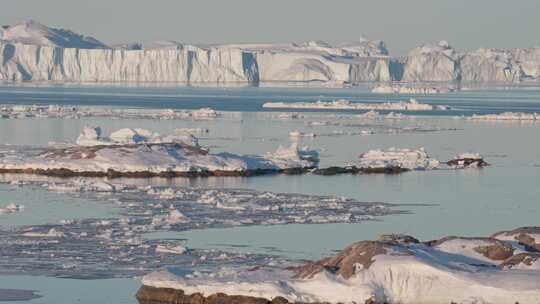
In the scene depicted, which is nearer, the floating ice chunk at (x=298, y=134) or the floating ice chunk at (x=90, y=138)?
the floating ice chunk at (x=90, y=138)

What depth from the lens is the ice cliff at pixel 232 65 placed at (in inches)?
4683

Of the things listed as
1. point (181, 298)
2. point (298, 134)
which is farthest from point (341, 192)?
point (298, 134)

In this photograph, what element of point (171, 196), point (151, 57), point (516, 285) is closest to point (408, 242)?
point (516, 285)

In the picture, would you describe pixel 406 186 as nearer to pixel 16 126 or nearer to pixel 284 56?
pixel 16 126

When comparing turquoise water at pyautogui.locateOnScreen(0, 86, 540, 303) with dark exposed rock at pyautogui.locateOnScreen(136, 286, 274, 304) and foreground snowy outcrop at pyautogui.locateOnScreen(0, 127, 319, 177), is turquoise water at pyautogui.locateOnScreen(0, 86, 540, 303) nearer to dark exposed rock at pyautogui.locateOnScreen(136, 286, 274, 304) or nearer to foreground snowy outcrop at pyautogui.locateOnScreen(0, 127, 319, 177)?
dark exposed rock at pyautogui.locateOnScreen(136, 286, 274, 304)

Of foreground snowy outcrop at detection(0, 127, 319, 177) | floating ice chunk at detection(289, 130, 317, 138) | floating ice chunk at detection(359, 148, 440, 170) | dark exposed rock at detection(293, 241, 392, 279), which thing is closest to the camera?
dark exposed rock at detection(293, 241, 392, 279)

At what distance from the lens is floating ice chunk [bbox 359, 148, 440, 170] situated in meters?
27.3

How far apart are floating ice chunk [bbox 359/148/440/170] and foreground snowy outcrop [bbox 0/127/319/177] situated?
1364 mm

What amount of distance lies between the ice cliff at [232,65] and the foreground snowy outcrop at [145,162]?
89712mm

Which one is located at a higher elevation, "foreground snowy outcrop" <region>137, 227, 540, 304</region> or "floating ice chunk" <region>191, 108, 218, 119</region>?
"foreground snowy outcrop" <region>137, 227, 540, 304</region>

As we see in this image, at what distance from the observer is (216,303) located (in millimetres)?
11844

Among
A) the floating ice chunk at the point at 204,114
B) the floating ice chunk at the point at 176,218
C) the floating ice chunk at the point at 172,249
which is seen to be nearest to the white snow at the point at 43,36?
the floating ice chunk at the point at 204,114

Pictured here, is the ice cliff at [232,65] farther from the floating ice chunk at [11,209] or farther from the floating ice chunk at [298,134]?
the floating ice chunk at [11,209]

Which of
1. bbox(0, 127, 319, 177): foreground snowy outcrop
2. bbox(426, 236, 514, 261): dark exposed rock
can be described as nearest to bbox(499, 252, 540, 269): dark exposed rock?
bbox(426, 236, 514, 261): dark exposed rock
